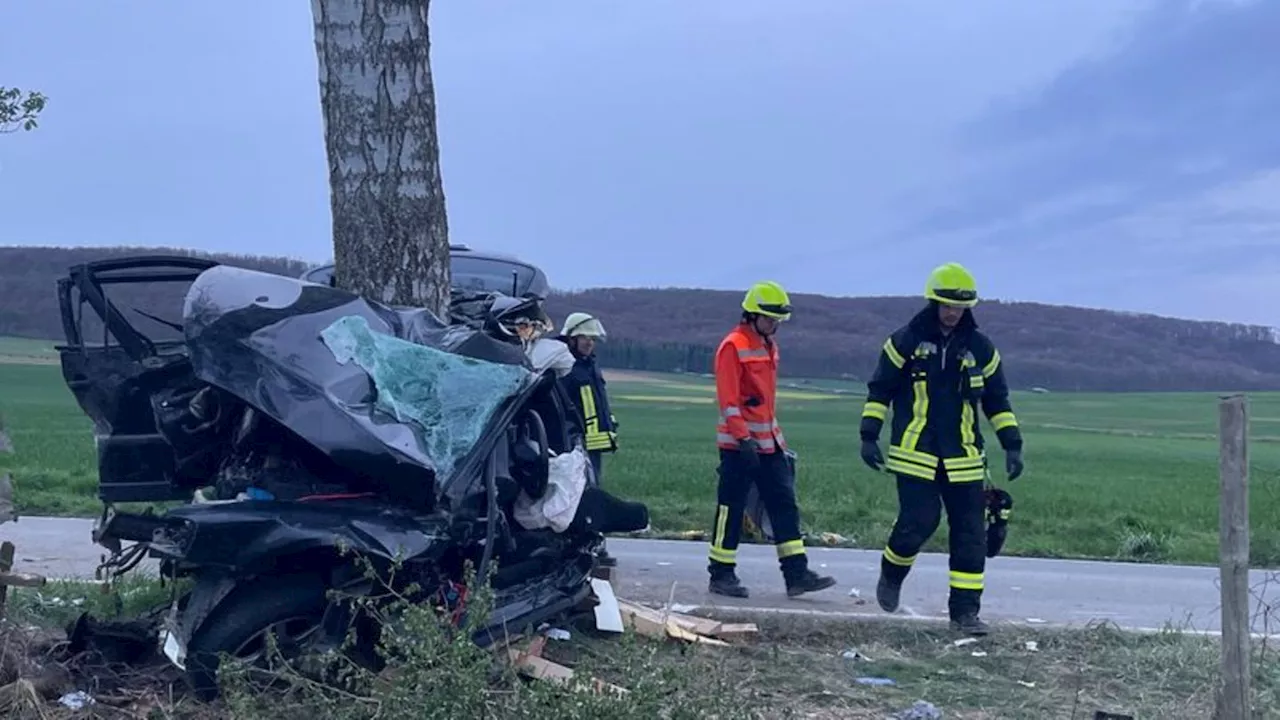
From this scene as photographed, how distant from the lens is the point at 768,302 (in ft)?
28.7

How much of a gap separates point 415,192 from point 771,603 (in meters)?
3.41

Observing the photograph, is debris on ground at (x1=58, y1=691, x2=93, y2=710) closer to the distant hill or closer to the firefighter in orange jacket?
the firefighter in orange jacket

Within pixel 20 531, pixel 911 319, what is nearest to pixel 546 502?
pixel 911 319

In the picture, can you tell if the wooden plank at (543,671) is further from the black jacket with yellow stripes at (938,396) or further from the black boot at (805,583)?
the black boot at (805,583)

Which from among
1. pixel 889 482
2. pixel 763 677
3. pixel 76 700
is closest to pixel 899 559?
pixel 763 677

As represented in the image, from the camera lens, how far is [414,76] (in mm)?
7000

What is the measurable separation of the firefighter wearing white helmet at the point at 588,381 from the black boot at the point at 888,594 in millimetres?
2788

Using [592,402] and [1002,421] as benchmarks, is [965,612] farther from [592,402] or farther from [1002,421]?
[592,402]

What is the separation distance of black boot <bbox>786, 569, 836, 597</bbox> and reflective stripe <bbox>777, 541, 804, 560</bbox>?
128 millimetres

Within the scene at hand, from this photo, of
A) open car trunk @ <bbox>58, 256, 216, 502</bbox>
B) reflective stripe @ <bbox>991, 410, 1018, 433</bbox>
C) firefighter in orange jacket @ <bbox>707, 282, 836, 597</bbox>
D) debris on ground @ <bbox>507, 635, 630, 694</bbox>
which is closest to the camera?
debris on ground @ <bbox>507, 635, 630, 694</bbox>

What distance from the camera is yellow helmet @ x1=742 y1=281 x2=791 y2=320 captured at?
28.7 feet

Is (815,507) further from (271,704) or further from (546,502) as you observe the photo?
(271,704)

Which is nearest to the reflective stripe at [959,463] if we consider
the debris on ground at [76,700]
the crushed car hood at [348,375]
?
the crushed car hood at [348,375]

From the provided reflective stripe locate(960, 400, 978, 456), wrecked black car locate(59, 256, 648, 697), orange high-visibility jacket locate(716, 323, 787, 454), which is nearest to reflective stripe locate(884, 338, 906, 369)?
reflective stripe locate(960, 400, 978, 456)
